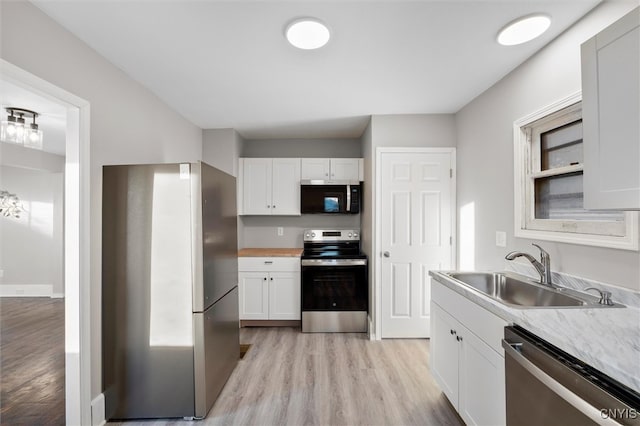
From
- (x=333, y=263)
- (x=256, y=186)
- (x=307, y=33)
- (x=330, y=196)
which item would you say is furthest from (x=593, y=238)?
(x=256, y=186)

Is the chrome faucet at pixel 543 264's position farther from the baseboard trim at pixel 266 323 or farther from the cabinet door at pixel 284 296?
the baseboard trim at pixel 266 323

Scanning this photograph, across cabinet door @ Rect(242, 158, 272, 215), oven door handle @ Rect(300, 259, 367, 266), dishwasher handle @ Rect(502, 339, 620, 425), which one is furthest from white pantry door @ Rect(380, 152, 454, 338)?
dishwasher handle @ Rect(502, 339, 620, 425)

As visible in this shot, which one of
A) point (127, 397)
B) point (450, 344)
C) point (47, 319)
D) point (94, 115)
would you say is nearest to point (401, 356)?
point (450, 344)

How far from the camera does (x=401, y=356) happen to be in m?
2.67

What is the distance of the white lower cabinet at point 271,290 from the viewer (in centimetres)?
334

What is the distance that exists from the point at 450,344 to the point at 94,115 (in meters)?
2.68

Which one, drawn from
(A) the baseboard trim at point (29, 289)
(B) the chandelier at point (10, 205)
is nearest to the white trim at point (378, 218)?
(A) the baseboard trim at point (29, 289)

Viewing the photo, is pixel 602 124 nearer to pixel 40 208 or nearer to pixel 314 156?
pixel 314 156

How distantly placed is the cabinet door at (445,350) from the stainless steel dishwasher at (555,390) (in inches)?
20.9

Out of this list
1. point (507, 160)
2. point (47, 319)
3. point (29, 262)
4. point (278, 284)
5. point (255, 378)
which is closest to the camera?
point (507, 160)

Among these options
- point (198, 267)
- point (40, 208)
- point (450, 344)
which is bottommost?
point (450, 344)

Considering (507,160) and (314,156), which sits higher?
(314,156)

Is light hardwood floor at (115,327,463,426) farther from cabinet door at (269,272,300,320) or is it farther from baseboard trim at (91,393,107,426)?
cabinet door at (269,272,300,320)

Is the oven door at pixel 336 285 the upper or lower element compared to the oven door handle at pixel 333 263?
lower
